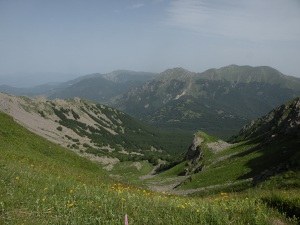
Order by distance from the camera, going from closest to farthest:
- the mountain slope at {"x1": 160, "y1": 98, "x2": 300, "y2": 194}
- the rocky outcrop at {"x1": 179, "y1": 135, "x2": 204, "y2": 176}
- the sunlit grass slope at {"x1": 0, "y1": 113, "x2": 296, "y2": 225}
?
1. the sunlit grass slope at {"x1": 0, "y1": 113, "x2": 296, "y2": 225}
2. the mountain slope at {"x1": 160, "y1": 98, "x2": 300, "y2": 194}
3. the rocky outcrop at {"x1": 179, "y1": 135, "x2": 204, "y2": 176}

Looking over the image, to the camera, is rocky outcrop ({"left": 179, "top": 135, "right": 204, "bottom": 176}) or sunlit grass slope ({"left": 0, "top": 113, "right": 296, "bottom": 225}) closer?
sunlit grass slope ({"left": 0, "top": 113, "right": 296, "bottom": 225})

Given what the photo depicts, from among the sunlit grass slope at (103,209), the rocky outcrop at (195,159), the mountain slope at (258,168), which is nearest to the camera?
the sunlit grass slope at (103,209)

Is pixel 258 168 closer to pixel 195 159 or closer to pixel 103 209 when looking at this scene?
pixel 195 159

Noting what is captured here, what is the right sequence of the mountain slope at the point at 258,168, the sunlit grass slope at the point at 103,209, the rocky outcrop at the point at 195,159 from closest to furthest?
the sunlit grass slope at the point at 103,209
the mountain slope at the point at 258,168
the rocky outcrop at the point at 195,159

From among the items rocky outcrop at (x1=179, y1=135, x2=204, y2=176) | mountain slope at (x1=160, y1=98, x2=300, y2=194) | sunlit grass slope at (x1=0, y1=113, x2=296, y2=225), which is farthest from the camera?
rocky outcrop at (x1=179, y1=135, x2=204, y2=176)

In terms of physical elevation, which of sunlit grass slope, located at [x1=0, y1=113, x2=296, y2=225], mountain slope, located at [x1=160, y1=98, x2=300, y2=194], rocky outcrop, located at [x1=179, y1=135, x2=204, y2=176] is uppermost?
sunlit grass slope, located at [x1=0, y1=113, x2=296, y2=225]

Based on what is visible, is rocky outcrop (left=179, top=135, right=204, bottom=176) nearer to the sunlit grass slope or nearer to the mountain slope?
the mountain slope

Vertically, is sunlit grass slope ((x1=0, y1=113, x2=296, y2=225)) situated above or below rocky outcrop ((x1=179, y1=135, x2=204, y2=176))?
above

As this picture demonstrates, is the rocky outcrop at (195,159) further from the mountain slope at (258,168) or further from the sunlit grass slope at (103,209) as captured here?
the sunlit grass slope at (103,209)

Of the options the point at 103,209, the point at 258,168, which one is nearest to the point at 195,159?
the point at 258,168

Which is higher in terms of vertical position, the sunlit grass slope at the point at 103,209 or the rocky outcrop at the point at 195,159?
the sunlit grass slope at the point at 103,209

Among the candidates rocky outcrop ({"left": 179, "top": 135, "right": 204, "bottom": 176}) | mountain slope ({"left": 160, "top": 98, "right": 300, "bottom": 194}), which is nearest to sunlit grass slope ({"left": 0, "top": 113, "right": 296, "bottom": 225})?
mountain slope ({"left": 160, "top": 98, "right": 300, "bottom": 194})

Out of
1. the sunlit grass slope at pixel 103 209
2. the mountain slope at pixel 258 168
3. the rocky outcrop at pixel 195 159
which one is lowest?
the rocky outcrop at pixel 195 159

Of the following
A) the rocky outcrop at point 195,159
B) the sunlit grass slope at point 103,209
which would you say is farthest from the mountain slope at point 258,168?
the sunlit grass slope at point 103,209
